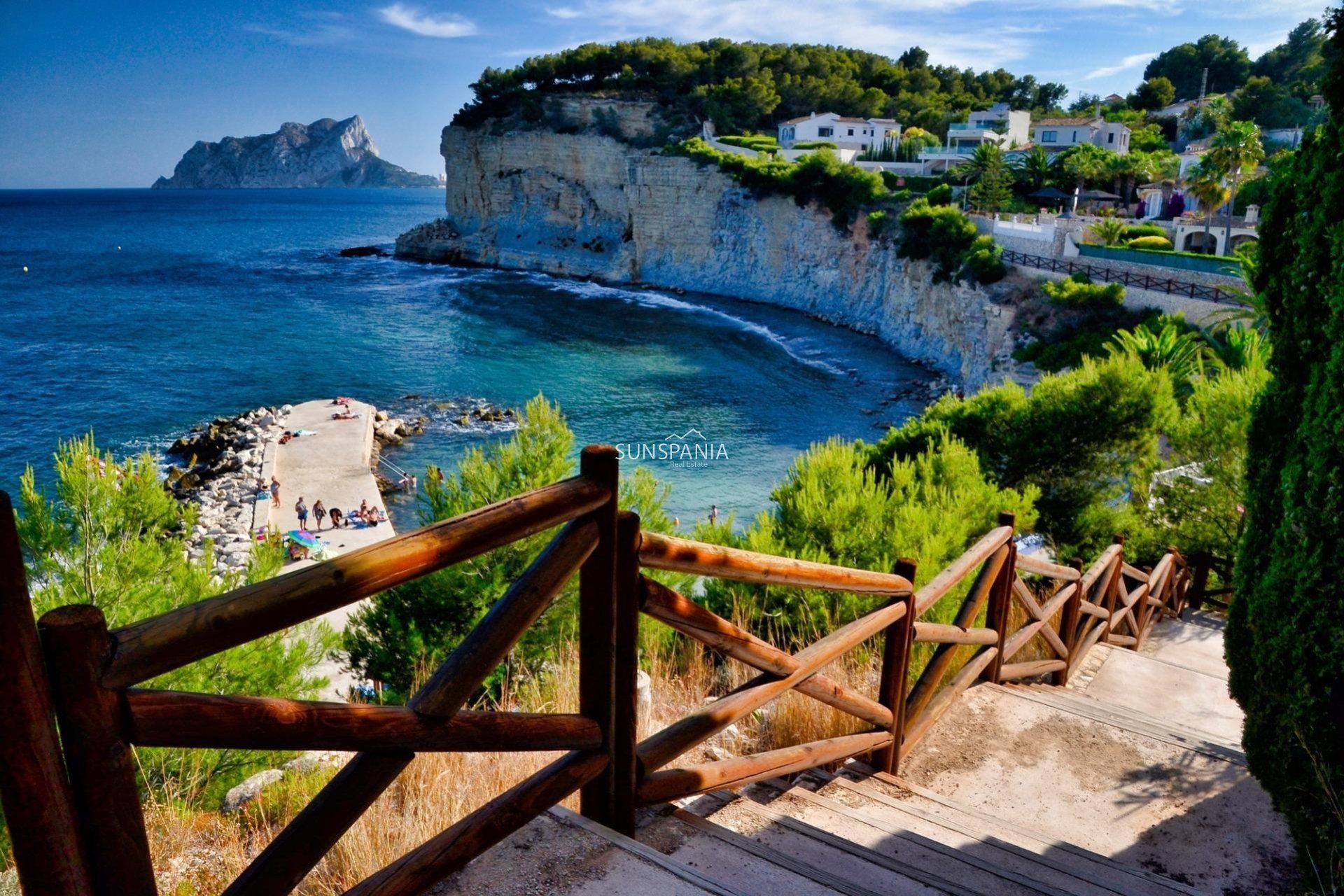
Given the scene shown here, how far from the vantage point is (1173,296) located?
88.8ft

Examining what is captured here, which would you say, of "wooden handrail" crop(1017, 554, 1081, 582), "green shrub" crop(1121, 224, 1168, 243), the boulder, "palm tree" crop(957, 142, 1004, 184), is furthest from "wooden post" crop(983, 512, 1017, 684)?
"palm tree" crop(957, 142, 1004, 184)

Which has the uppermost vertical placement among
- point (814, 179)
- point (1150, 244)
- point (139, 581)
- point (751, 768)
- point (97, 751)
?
point (814, 179)

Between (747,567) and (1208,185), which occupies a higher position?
(1208,185)

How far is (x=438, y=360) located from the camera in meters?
40.2

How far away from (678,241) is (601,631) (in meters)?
54.1

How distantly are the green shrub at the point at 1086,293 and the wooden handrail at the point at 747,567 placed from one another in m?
29.2

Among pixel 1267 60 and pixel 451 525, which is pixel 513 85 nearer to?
pixel 1267 60

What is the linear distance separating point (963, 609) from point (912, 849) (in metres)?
1.36

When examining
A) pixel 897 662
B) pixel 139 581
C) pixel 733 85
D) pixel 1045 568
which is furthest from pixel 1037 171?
pixel 897 662

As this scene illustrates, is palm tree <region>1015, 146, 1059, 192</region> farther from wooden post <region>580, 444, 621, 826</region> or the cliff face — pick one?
wooden post <region>580, 444, 621, 826</region>

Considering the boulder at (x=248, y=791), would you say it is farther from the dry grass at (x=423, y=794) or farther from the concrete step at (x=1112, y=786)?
the concrete step at (x=1112, y=786)

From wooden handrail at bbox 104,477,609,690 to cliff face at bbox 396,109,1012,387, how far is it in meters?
30.9

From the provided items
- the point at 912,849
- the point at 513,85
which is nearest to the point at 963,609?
the point at 912,849

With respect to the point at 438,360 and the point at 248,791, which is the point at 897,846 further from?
the point at 438,360
